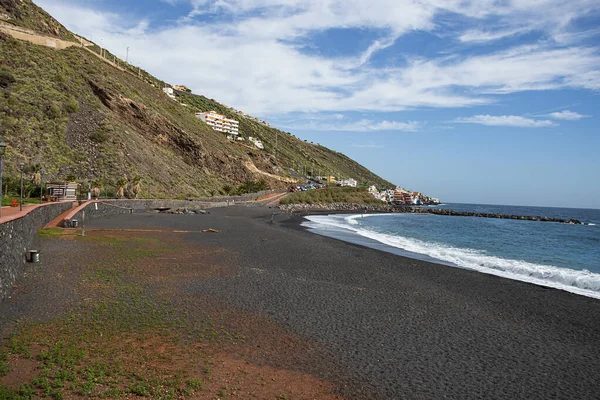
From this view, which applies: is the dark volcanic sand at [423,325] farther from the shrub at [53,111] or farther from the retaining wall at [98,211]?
the shrub at [53,111]

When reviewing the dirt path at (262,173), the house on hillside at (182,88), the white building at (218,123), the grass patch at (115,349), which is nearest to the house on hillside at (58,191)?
the grass patch at (115,349)

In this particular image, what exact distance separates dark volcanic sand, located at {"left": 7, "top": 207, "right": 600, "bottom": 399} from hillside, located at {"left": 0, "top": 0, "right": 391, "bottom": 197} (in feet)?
77.4

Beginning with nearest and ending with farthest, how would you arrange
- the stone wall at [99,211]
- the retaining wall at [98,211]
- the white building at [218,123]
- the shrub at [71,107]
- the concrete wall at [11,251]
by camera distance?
the concrete wall at [11,251], the retaining wall at [98,211], the stone wall at [99,211], the shrub at [71,107], the white building at [218,123]

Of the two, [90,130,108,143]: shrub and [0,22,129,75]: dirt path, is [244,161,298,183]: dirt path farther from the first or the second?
[90,130,108,143]: shrub

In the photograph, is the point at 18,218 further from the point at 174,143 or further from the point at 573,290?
the point at 174,143

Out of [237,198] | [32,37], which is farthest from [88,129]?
[237,198]

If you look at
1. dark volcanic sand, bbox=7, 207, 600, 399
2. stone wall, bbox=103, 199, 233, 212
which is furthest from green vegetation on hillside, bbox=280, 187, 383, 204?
dark volcanic sand, bbox=7, 207, 600, 399

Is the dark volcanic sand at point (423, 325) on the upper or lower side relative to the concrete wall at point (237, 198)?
lower

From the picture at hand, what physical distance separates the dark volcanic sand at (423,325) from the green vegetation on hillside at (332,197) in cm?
5181

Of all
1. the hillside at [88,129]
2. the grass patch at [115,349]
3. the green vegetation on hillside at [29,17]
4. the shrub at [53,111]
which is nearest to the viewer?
the grass patch at [115,349]

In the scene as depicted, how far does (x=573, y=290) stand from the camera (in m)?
13.3

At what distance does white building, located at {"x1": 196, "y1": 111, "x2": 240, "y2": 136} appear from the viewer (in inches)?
4141

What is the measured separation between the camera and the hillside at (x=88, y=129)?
112 feet

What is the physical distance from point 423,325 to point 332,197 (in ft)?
255
